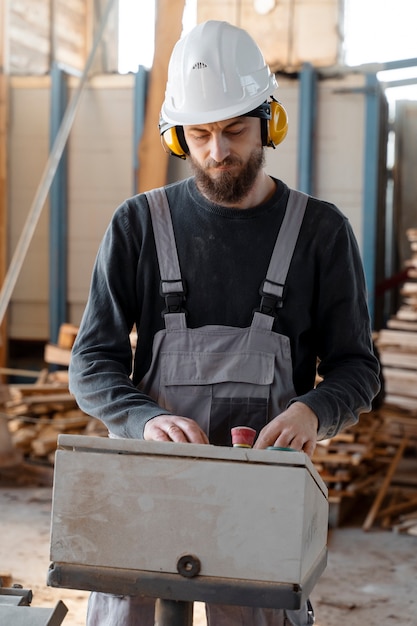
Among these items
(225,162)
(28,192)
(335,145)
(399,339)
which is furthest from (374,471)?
(225,162)

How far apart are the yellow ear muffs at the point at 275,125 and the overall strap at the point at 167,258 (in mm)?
309

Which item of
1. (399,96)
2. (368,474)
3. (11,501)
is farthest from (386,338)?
(399,96)

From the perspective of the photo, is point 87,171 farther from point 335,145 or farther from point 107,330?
point 107,330

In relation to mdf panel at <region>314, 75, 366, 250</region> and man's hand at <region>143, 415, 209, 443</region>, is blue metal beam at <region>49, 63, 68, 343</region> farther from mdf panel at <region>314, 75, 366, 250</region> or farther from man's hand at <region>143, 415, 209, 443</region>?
man's hand at <region>143, 415, 209, 443</region>

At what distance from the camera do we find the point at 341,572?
15.5 ft

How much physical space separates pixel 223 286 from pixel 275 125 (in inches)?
17.3

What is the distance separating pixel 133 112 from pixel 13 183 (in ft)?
4.46

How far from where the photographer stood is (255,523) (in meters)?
1.55

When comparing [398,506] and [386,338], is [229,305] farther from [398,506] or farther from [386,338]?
[386,338]

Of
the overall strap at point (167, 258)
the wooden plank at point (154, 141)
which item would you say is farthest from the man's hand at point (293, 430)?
the wooden plank at point (154, 141)

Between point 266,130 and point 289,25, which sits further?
point 289,25

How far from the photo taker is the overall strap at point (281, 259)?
7.13 ft

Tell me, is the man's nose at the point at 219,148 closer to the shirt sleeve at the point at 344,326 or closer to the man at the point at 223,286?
the man at the point at 223,286

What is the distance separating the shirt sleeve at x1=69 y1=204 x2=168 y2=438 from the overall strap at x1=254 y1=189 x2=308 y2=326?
33cm
